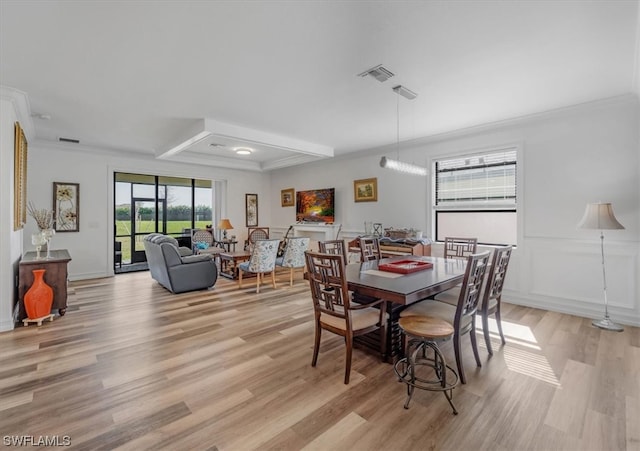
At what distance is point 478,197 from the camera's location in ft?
16.4

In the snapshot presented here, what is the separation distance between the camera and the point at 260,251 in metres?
5.09

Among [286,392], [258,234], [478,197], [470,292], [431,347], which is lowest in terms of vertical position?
[286,392]

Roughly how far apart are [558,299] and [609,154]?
6.50 ft

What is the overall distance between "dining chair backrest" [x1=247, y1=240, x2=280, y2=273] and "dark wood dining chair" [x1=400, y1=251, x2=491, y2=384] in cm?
298

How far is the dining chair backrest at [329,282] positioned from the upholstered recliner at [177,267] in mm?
3263

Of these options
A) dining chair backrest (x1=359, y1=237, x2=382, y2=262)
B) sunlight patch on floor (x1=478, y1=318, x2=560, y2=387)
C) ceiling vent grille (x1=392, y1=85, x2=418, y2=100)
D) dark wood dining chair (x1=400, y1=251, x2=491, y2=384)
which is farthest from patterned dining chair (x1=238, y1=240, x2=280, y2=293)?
sunlight patch on floor (x1=478, y1=318, x2=560, y2=387)

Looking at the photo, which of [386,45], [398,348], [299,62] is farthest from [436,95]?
[398,348]

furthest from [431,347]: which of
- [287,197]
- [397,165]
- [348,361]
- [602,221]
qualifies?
[287,197]

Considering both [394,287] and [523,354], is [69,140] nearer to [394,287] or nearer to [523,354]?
[394,287]

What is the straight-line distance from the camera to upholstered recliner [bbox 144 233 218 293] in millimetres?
4871

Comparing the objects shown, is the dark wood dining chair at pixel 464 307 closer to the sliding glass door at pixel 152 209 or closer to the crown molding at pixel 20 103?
the crown molding at pixel 20 103

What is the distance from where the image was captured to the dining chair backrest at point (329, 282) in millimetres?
2299

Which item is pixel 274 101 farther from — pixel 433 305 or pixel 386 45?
pixel 433 305

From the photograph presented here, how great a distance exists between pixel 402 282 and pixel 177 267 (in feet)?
12.9
